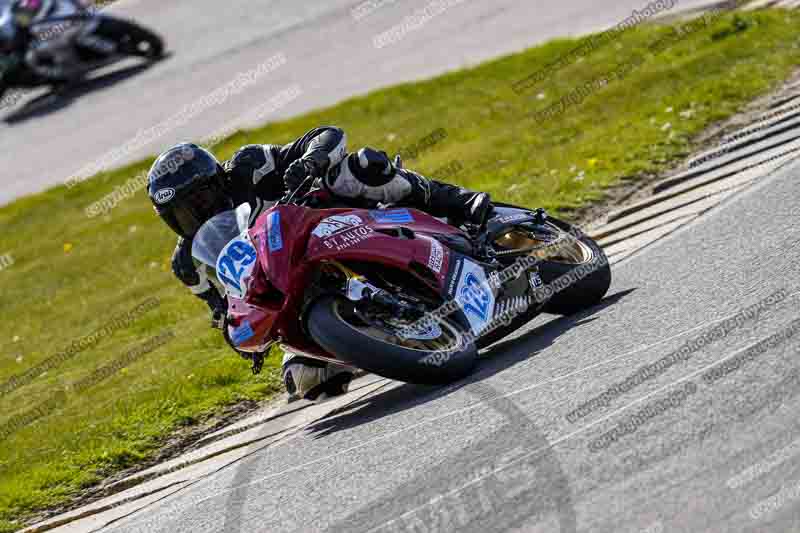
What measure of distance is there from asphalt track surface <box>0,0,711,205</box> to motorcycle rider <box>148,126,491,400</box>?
32.1 feet

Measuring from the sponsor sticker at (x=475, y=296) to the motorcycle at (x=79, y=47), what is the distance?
16.6 metres

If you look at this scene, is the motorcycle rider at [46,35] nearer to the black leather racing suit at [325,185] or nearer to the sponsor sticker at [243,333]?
the black leather racing suit at [325,185]

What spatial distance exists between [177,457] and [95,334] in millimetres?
4766

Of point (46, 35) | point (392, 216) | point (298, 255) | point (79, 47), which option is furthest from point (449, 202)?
point (79, 47)

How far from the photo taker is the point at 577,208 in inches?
411

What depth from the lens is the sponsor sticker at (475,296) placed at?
671cm

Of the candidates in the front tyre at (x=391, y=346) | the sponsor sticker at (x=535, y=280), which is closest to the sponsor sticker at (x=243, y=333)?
the front tyre at (x=391, y=346)

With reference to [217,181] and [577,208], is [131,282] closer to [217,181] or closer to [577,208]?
[577,208]

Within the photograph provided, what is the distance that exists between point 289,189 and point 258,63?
14252 mm

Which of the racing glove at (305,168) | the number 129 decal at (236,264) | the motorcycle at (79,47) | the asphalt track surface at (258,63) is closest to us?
the number 129 decal at (236,264)

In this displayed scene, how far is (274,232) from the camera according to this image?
6.31 meters

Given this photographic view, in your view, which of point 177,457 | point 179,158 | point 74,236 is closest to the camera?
point 179,158

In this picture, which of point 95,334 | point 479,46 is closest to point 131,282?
point 95,334

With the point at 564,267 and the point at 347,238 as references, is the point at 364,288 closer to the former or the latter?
the point at 347,238
